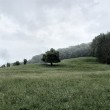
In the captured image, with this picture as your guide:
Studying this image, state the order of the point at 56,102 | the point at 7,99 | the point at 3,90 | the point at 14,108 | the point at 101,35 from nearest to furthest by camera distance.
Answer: the point at 14,108
the point at 56,102
the point at 7,99
the point at 3,90
the point at 101,35

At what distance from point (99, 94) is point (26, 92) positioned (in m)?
6.25

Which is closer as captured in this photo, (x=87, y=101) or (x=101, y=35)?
(x=87, y=101)

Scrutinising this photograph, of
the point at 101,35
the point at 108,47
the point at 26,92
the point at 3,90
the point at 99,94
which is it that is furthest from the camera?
the point at 101,35

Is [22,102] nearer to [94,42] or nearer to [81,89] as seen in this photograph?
[81,89]

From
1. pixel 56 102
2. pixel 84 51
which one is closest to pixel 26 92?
pixel 56 102

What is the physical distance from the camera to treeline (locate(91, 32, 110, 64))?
376 feet

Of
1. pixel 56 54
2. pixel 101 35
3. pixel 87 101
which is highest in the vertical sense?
pixel 101 35

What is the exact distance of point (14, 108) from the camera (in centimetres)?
1689

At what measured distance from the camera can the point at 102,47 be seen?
387ft

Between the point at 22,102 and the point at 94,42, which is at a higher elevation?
the point at 94,42

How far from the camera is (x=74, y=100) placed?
1870cm

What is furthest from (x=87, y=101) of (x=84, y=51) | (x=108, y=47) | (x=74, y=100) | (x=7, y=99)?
(x=84, y=51)

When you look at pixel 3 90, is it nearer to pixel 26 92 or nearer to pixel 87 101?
pixel 26 92

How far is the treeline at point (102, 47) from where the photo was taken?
11464 centimetres
